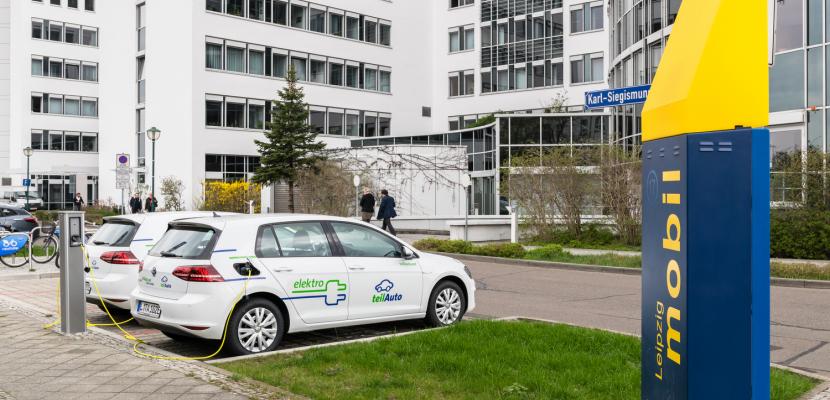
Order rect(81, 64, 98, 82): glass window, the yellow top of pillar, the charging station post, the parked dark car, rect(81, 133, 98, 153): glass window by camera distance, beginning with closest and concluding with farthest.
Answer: the yellow top of pillar
the charging station post
the parked dark car
rect(81, 133, 98, 153): glass window
rect(81, 64, 98, 82): glass window

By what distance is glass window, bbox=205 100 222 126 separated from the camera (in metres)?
45.3

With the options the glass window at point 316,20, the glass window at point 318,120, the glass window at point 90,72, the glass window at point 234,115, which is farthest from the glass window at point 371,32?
the glass window at point 90,72

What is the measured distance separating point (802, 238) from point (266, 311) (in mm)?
14862

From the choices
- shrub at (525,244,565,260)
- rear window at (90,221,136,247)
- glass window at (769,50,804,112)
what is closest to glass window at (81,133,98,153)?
shrub at (525,244,565,260)

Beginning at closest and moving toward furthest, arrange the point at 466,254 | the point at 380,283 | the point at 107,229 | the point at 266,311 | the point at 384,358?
the point at 384,358, the point at 266,311, the point at 380,283, the point at 107,229, the point at 466,254

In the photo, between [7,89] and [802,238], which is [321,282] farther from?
[7,89]

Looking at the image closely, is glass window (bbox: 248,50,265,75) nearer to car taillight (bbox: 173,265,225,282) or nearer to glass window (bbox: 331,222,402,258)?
glass window (bbox: 331,222,402,258)

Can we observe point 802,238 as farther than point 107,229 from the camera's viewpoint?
Yes

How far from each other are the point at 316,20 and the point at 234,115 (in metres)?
8.95

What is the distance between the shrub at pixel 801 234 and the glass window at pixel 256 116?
34314 millimetres

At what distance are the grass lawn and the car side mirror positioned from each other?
4.24ft

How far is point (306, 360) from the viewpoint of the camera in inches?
289

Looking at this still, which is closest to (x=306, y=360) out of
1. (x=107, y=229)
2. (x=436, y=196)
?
(x=107, y=229)

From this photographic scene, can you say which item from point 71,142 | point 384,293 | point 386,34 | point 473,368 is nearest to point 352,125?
point 386,34
